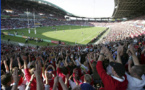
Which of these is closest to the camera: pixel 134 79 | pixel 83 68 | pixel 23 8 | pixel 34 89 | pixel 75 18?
pixel 134 79

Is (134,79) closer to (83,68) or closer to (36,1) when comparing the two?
(83,68)

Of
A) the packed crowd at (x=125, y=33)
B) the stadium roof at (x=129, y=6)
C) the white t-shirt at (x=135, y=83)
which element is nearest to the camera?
the white t-shirt at (x=135, y=83)

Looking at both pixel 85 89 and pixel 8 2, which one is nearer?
pixel 85 89

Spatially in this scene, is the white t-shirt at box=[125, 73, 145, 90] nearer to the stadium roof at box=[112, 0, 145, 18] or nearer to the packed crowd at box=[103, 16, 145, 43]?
the packed crowd at box=[103, 16, 145, 43]

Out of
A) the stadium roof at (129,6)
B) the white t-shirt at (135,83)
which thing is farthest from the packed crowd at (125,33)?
the white t-shirt at (135,83)

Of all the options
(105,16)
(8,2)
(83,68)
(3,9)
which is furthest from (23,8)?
(83,68)

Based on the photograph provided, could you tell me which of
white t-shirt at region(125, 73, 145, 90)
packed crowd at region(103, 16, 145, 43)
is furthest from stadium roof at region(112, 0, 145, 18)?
white t-shirt at region(125, 73, 145, 90)

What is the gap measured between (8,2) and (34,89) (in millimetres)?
77356

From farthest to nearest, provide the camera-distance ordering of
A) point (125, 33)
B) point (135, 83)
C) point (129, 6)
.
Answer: point (129, 6) < point (125, 33) < point (135, 83)

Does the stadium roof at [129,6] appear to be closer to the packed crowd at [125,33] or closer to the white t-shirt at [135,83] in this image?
the packed crowd at [125,33]

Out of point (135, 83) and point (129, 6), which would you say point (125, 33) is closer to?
point (135, 83)

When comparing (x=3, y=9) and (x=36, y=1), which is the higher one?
(x=36, y=1)

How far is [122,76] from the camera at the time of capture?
2227mm

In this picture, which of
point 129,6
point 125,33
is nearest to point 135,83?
point 125,33
